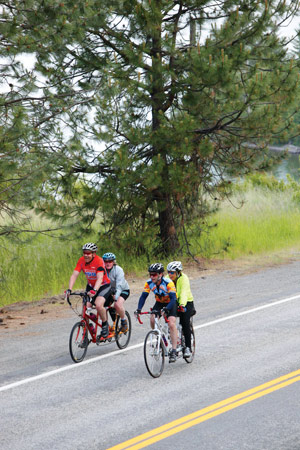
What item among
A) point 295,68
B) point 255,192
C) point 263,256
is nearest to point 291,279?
point 263,256

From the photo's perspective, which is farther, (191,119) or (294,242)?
(294,242)

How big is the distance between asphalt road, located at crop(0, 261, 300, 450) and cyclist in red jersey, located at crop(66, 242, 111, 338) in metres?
0.71

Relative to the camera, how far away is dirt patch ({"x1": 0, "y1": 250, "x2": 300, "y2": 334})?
1355 centimetres

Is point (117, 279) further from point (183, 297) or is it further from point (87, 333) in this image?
point (183, 297)

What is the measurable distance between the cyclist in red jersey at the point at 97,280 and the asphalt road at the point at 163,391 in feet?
2.33

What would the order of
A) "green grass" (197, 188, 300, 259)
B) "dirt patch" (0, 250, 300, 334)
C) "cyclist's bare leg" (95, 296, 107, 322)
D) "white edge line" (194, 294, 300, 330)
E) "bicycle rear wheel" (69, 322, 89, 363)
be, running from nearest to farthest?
"bicycle rear wheel" (69, 322, 89, 363)
"cyclist's bare leg" (95, 296, 107, 322)
"white edge line" (194, 294, 300, 330)
"dirt patch" (0, 250, 300, 334)
"green grass" (197, 188, 300, 259)

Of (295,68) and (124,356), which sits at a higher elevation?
(295,68)

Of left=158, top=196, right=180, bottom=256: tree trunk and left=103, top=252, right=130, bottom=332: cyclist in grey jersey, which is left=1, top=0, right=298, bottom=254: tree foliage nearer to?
left=158, top=196, right=180, bottom=256: tree trunk

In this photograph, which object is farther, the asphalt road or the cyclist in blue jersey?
the cyclist in blue jersey

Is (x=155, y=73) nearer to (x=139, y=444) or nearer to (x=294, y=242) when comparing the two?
(x=294, y=242)

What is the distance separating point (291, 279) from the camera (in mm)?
16375

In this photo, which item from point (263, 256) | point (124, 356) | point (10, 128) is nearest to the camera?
point (124, 356)

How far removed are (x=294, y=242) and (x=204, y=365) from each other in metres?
14.7

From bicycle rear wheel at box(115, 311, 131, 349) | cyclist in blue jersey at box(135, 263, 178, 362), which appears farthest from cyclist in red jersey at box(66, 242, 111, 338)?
cyclist in blue jersey at box(135, 263, 178, 362)
